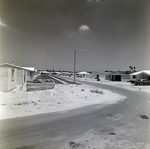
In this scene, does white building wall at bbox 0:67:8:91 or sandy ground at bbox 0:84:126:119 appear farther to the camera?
white building wall at bbox 0:67:8:91

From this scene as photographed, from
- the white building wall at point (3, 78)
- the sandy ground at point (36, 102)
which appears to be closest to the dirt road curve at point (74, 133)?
the sandy ground at point (36, 102)

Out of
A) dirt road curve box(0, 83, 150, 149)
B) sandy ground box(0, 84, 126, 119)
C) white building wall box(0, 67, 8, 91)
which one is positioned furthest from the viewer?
white building wall box(0, 67, 8, 91)

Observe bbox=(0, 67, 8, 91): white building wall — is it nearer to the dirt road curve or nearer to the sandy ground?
the sandy ground

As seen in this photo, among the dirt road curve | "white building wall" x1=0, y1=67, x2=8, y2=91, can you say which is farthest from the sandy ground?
the dirt road curve

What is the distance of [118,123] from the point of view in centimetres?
657

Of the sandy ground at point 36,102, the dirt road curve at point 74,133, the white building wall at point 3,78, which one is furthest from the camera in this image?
the white building wall at point 3,78

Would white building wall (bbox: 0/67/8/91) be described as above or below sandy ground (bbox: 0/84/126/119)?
above

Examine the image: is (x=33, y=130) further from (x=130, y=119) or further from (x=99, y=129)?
(x=130, y=119)

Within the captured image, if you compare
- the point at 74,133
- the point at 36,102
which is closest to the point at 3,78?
the point at 36,102

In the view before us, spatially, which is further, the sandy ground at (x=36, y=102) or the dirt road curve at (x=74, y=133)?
the sandy ground at (x=36, y=102)

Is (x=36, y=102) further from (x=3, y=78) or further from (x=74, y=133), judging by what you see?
(x=74, y=133)

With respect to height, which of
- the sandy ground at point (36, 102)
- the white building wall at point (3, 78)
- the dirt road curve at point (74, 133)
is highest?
the white building wall at point (3, 78)

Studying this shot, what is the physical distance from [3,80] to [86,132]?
11248mm

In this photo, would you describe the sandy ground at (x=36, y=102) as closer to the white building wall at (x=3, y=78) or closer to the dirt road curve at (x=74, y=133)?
the white building wall at (x=3, y=78)
